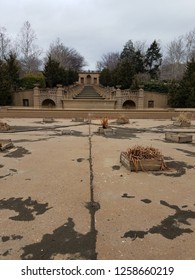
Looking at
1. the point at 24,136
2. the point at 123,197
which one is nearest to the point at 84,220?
the point at 123,197

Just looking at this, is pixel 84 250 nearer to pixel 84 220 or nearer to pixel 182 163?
pixel 84 220

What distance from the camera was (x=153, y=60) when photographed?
184 feet

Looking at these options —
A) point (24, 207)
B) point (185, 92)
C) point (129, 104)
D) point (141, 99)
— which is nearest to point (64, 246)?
point (24, 207)

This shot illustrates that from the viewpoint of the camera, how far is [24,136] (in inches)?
402

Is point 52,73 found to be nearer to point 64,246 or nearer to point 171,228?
point 171,228

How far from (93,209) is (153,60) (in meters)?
56.3

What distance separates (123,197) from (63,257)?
1759 mm

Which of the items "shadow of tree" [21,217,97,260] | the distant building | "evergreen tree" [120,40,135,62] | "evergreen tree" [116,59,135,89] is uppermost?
"evergreen tree" [120,40,135,62]

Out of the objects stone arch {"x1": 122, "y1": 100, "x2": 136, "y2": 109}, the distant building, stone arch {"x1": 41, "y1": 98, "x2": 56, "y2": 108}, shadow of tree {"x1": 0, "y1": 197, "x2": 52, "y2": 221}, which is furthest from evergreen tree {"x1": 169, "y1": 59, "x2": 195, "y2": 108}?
the distant building

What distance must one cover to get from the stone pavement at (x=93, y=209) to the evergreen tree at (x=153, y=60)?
50.2 metres

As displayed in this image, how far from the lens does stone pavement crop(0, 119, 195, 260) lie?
2.82m

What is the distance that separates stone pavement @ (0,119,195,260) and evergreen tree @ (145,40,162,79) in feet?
165

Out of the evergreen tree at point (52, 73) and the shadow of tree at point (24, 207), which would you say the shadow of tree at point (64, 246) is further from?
the evergreen tree at point (52, 73)

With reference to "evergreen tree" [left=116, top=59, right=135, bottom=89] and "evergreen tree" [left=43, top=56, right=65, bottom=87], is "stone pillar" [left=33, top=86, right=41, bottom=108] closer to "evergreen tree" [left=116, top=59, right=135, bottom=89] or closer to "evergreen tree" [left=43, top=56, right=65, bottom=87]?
"evergreen tree" [left=43, top=56, right=65, bottom=87]
